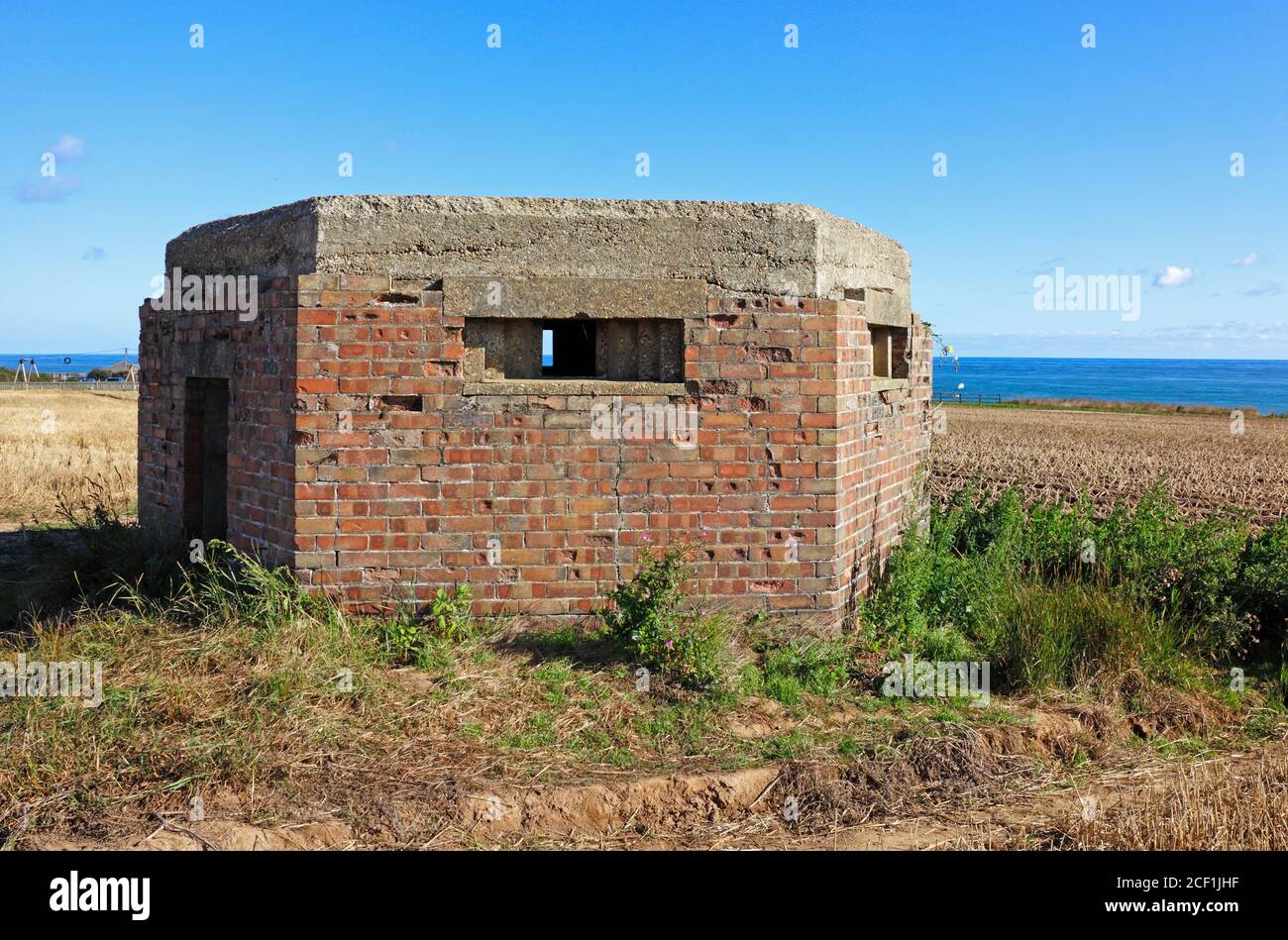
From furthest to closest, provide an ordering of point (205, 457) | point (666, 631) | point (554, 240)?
point (205, 457) < point (554, 240) < point (666, 631)

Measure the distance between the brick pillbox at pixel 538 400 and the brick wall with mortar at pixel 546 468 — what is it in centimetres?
1

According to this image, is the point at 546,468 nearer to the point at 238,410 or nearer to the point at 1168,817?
the point at 238,410

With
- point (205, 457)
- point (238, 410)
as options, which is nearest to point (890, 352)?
point (238, 410)

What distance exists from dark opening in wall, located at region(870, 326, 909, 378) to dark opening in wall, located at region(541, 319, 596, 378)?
2.18 meters

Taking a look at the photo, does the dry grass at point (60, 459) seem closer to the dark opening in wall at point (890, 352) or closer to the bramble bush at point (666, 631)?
the bramble bush at point (666, 631)

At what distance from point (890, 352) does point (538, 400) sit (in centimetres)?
299

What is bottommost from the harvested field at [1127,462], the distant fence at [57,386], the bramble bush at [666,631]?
the bramble bush at [666,631]

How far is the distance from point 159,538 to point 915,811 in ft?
17.1

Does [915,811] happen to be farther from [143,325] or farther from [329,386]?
[143,325]

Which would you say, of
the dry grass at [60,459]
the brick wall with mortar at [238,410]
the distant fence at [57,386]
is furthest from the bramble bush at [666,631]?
the distant fence at [57,386]

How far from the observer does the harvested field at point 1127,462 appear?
1314 centimetres

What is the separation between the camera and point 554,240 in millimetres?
5398

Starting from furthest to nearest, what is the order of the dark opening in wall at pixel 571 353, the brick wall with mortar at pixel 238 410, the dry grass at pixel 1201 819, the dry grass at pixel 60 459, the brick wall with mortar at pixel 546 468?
the dry grass at pixel 60 459
the dark opening in wall at pixel 571 353
the brick wall with mortar at pixel 238 410
the brick wall with mortar at pixel 546 468
the dry grass at pixel 1201 819
